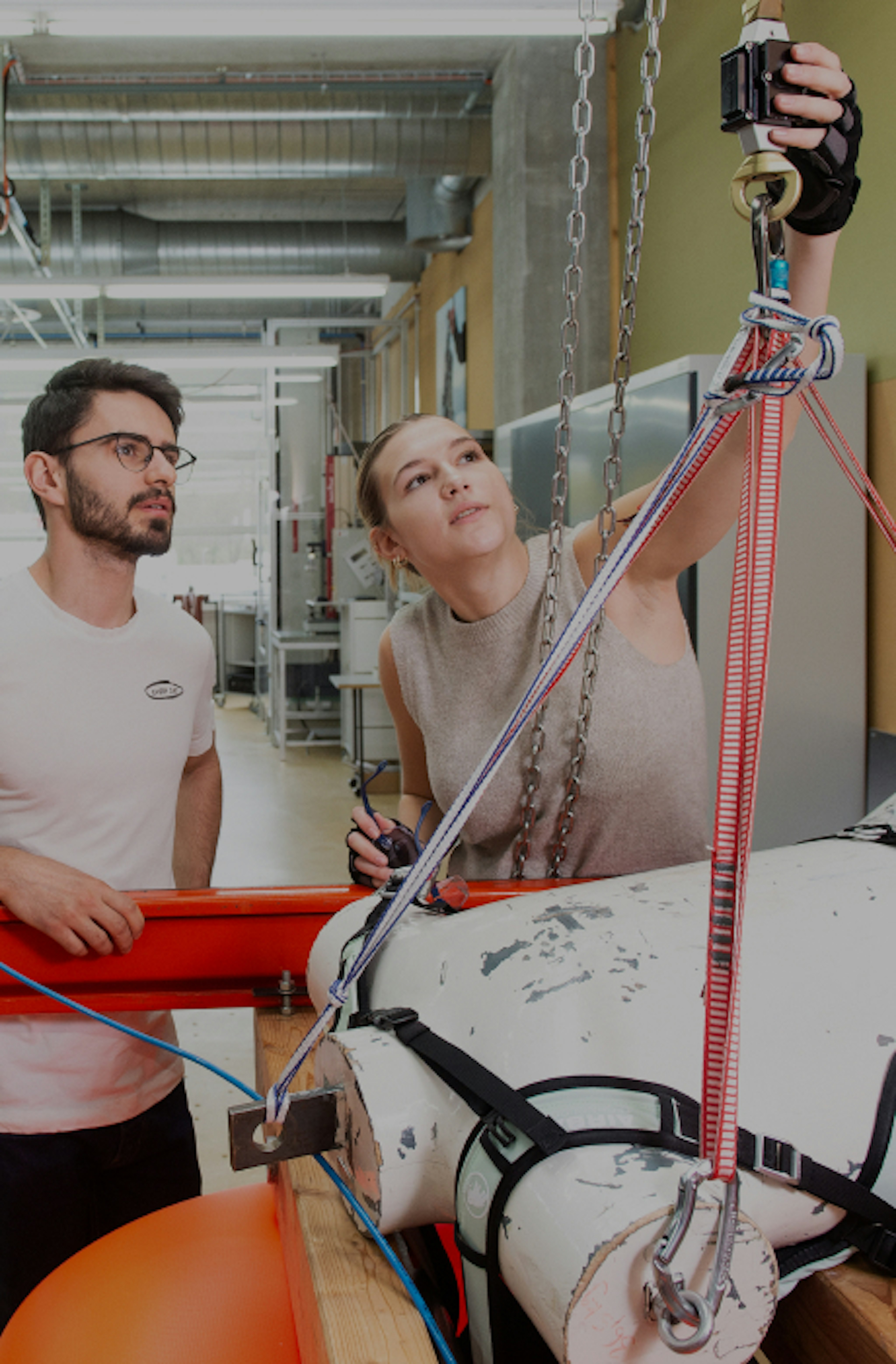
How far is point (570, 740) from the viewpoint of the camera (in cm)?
129

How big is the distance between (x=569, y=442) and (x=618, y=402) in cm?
11

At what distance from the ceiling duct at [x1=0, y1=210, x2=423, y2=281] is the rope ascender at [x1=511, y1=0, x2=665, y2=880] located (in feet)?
26.9

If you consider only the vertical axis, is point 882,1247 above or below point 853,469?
below

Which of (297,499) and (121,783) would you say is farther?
(297,499)

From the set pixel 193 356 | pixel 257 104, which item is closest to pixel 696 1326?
pixel 257 104

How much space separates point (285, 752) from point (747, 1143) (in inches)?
329

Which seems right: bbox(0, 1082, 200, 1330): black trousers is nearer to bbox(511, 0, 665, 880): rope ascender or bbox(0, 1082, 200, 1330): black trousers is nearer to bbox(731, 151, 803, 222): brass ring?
bbox(511, 0, 665, 880): rope ascender

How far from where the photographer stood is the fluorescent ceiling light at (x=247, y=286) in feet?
22.0

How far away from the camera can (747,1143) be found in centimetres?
60

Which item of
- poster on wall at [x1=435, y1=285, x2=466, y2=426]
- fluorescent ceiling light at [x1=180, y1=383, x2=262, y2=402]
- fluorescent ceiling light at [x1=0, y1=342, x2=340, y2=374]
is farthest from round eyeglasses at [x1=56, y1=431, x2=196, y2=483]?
fluorescent ceiling light at [x1=180, y1=383, x2=262, y2=402]

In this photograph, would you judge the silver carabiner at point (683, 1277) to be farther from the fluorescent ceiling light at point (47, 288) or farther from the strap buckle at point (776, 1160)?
the fluorescent ceiling light at point (47, 288)

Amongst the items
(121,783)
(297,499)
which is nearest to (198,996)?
(121,783)

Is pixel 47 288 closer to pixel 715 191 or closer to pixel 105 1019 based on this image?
pixel 715 191

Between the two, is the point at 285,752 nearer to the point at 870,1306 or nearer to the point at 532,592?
the point at 532,592
